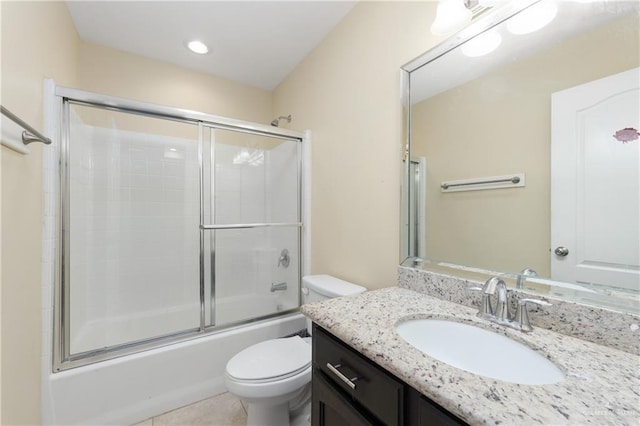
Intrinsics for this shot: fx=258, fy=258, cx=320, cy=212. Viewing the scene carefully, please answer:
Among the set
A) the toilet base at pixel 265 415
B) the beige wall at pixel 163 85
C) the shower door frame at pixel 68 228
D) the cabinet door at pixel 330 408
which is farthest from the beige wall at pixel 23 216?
the cabinet door at pixel 330 408

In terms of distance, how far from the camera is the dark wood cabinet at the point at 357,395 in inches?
22.3

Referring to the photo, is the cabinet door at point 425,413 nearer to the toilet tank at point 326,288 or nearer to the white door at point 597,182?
the white door at point 597,182

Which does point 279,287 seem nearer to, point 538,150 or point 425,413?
point 425,413

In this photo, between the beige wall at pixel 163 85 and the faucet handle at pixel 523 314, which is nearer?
the faucet handle at pixel 523 314

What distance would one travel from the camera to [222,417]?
148cm

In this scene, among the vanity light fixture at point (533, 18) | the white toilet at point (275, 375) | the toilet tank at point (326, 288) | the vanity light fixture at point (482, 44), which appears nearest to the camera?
the vanity light fixture at point (533, 18)

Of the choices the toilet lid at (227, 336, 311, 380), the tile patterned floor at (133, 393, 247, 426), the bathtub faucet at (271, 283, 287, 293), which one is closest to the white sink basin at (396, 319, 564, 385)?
the toilet lid at (227, 336, 311, 380)

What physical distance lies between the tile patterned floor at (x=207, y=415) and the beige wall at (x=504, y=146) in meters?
1.43

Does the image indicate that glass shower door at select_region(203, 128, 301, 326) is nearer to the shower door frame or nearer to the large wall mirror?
the shower door frame

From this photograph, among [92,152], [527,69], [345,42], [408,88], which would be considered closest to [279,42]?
[345,42]

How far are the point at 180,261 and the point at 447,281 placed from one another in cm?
189

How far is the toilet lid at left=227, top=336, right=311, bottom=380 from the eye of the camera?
1.21 meters

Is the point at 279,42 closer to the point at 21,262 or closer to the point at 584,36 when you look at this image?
the point at 584,36

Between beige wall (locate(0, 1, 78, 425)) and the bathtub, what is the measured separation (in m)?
0.11
